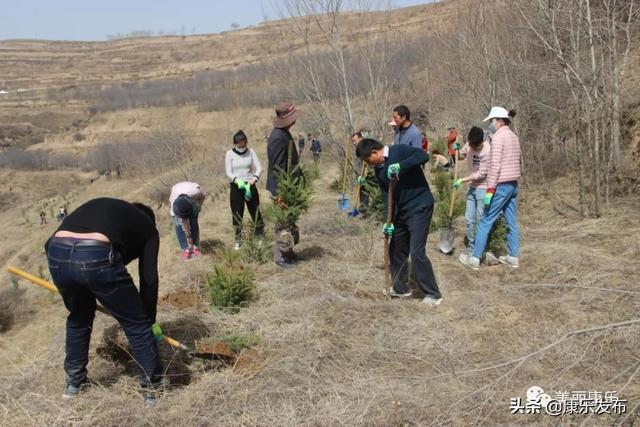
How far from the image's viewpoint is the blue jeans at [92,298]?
9.62 ft

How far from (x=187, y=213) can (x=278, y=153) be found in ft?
5.38

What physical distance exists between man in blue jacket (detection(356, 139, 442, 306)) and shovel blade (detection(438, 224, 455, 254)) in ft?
4.98

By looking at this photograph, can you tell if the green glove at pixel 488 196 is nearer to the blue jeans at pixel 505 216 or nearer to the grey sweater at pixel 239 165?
the blue jeans at pixel 505 216

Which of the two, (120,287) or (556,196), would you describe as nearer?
(120,287)

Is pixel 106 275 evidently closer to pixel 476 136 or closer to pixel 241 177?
pixel 241 177

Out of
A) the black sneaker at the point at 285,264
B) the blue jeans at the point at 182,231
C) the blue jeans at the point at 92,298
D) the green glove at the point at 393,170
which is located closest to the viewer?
the blue jeans at the point at 92,298

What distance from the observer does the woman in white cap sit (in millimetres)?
5148

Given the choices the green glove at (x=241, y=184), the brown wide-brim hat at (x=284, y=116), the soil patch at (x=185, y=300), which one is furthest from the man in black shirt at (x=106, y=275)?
the green glove at (x=241, y=184)

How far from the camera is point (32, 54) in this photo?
98.0 metres

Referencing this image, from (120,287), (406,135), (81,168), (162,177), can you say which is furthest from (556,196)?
(81,168)

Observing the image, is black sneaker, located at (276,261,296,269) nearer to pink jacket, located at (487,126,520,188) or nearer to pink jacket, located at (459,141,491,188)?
pink jacket, located at (459,141,491,188)

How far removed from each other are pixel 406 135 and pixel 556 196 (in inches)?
190

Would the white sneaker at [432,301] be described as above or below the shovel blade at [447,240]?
below

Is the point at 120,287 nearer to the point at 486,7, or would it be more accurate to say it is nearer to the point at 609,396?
the point at 609,396
